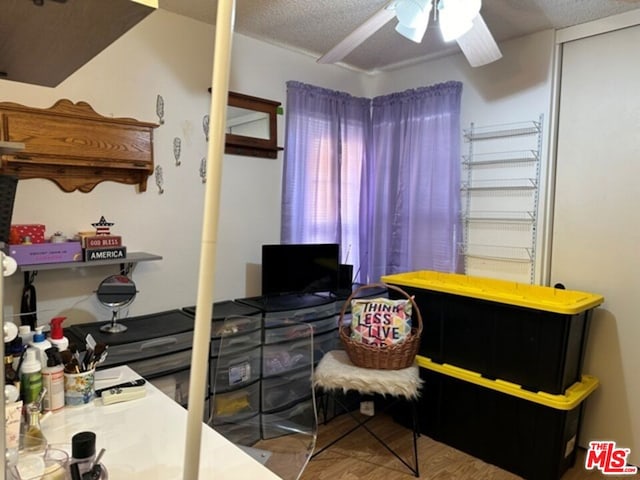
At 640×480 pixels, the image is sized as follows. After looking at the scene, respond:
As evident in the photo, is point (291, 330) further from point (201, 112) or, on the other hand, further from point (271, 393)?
point (201, 112)

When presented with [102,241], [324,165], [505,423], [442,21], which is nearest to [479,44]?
[442,21]

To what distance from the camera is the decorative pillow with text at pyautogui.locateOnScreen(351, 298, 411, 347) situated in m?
2.29

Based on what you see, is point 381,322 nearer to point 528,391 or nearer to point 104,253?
point 528,391

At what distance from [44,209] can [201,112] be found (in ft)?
3.22

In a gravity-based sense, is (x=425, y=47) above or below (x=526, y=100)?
above

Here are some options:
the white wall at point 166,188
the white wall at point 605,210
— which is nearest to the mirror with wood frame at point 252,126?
the white wall at point 166,188

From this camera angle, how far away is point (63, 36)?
66cm

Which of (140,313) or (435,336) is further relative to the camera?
(435,336)

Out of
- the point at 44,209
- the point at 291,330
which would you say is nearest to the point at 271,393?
the point at 291,330

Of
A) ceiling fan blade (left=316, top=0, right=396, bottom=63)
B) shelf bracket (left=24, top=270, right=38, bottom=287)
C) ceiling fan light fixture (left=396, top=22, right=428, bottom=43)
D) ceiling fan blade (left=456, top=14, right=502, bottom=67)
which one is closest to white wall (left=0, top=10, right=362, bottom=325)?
shelf bracket (left=24, top=270, right=38, bottom=287)

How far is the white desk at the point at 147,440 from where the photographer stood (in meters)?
1.01

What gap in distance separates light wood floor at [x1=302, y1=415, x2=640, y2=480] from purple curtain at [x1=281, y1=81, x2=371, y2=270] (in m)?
1.31

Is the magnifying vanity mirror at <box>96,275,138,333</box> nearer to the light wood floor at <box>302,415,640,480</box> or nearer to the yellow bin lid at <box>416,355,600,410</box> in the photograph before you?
the light wood floor at <box>302,415,640,480</box>

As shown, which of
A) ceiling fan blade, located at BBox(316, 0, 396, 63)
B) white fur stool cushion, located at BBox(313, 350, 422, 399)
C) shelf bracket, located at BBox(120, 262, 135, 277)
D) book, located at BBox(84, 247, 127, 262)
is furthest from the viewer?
shelf bracket, located at BBox(120, 262, 135, 277)
